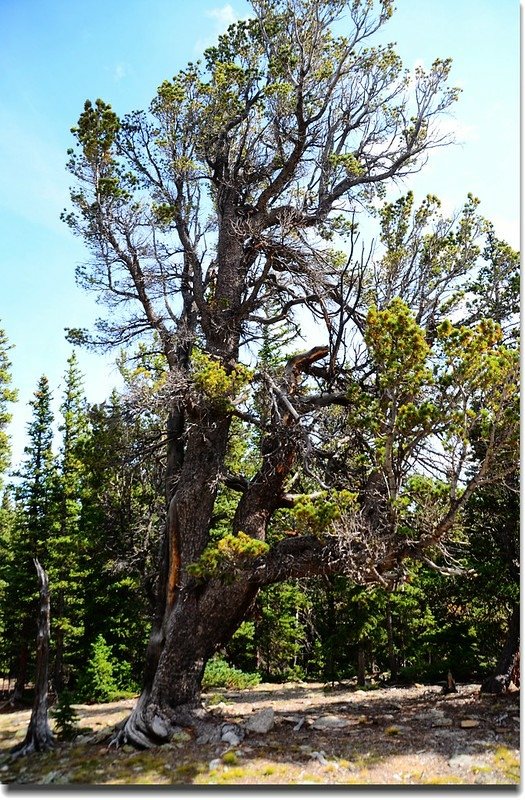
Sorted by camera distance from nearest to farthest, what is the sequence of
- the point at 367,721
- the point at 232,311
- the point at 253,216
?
1. the point at 367,721
2. the point at 232,311
3. the point at 253,216

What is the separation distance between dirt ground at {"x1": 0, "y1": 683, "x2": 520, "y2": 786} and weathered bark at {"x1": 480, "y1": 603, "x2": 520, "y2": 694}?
1.37 feet

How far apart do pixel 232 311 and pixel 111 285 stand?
1.76 metres

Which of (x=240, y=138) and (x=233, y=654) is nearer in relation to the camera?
(x=240, y=138)

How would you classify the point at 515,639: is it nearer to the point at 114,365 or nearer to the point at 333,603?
the point at 333,603

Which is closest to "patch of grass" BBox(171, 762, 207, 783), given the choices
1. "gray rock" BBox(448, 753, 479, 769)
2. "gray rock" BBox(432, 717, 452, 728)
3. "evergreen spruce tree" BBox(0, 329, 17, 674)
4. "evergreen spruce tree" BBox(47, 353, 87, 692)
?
"gray rock" BBox(448, 753, 479, 769)

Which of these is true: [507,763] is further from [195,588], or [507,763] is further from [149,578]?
[149,578]

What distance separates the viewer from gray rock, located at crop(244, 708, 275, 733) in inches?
243

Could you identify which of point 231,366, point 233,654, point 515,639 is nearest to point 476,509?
point 515,639

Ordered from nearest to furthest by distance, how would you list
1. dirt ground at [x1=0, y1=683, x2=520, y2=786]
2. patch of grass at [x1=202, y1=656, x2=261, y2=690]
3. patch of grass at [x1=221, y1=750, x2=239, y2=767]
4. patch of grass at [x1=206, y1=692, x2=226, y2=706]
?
dirt ground at [x1=0, y1=683, x2=520, y2=786] → patch of grass at [x1=221, y1=750, x2=239, y2=767] → patch of grass at [x1=206, y1=692, x2=226, y2=706] → patch of grass at [x1=202, y1=656, x2=261, y2=690]

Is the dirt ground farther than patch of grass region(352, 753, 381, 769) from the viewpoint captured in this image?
No

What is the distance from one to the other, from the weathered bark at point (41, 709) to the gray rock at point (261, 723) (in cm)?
197

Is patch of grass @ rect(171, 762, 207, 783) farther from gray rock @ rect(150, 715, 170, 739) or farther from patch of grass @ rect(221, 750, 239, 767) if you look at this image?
gray rock @ rect(150, 715, 170, 739)

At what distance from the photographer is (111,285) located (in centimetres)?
844

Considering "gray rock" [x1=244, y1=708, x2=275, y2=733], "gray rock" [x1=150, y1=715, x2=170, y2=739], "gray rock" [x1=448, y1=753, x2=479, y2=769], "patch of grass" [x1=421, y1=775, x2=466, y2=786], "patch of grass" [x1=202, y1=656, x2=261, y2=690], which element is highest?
"patch of grass" [x1=421, y1=775, x2=466, y2=786]
